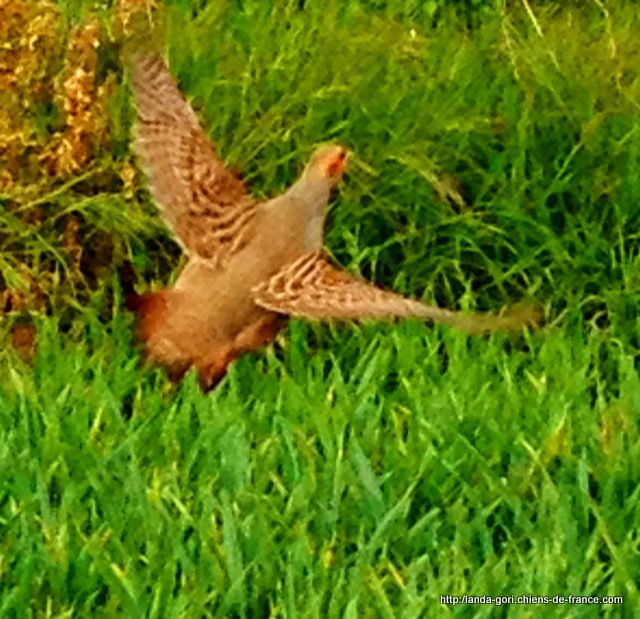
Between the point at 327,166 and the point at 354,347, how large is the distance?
426 millimetres

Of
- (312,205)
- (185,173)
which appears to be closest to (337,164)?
(312,205)

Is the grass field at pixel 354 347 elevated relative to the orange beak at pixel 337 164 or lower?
lower

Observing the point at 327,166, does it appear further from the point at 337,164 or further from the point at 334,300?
the point at 334,300

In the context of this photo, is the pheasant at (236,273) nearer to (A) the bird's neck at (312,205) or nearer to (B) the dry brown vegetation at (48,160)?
(A) the bird's neck at (312,205)

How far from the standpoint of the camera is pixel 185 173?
488 cm

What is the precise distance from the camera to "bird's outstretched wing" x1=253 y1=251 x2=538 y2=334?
4488mm

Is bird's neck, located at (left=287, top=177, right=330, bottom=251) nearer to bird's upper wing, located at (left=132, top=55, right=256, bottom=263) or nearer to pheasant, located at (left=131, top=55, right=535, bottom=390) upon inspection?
pheasant, located at (left=131, top=55, right=535, bottom=390)

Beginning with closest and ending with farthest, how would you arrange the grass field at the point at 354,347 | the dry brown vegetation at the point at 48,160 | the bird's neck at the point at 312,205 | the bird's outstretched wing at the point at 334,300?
the grass field at the point at 354,347, the bird's outstretched wing at the point at 334,300, the bird's neck at the point at 312,205, the dry brown vegetation at the point at 48,160

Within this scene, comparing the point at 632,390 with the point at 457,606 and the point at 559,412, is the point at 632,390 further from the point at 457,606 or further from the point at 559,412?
the point at 457,606

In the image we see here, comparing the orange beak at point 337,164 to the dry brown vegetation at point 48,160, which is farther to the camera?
the dry brown vegetation at point 48,160

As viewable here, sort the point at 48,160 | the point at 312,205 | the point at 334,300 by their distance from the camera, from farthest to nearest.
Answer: the point at 48,160
the point at 312,205
the point at 334,300

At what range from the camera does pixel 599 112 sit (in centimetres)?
562

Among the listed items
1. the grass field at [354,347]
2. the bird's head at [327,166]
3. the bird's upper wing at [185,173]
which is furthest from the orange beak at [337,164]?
the grass field at [354,347]

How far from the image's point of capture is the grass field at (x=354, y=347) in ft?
12.1
